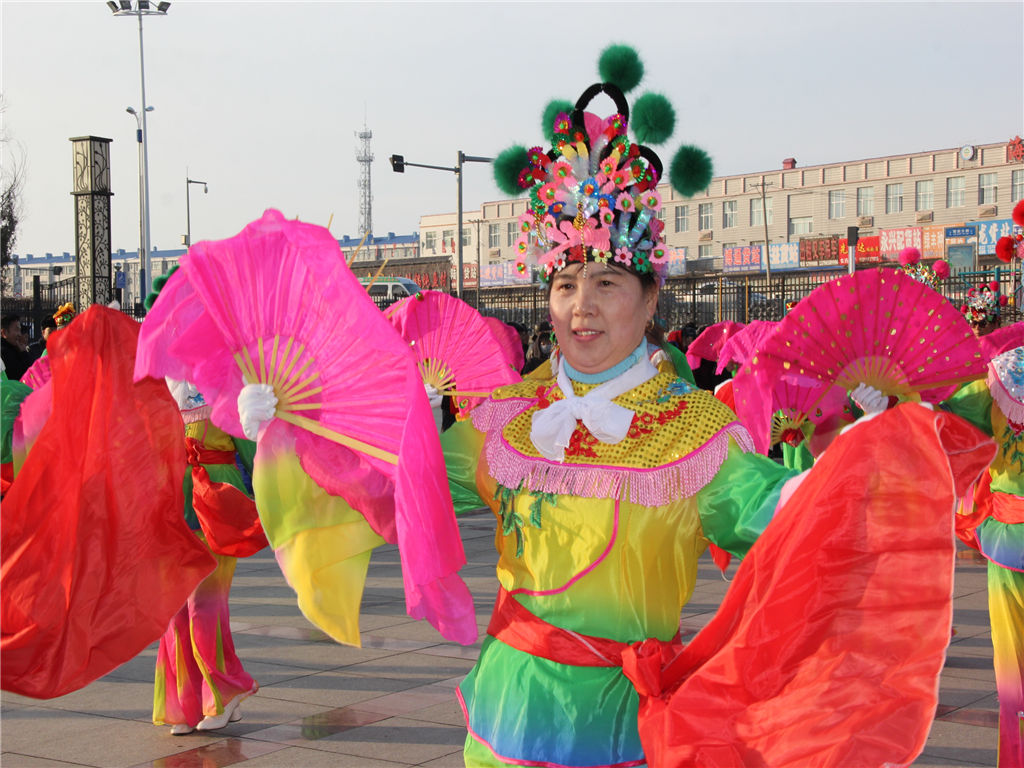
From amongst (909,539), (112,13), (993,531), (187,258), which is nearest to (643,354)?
(909,539)

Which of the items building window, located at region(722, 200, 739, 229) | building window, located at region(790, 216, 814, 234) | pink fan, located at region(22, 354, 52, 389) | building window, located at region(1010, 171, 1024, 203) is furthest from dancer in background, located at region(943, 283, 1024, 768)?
building window, located at region(722, 200, 739, 229)

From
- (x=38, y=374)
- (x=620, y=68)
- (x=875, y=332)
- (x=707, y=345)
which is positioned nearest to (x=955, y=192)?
(x=707, y=345)

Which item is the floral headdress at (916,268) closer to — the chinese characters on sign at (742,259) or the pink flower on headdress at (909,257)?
the pink flower on headdress at (909,257)

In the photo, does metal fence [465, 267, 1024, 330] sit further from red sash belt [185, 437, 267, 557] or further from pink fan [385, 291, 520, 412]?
red sash belt [185, 437, 267, 557]

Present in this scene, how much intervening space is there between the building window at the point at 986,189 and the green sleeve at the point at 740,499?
42.1 metres

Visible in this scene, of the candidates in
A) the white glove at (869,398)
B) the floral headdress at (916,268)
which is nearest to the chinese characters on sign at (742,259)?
the floral headdress at (916,268)

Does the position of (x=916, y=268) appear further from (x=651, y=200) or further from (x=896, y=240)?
(x=896, y=240)

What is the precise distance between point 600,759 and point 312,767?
2.55 metres

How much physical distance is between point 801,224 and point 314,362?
4478 centimetres

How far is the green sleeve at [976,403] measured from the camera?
4930mm

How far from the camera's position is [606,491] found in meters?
2.53

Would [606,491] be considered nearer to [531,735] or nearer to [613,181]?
[531,735]

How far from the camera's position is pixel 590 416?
2.61 m

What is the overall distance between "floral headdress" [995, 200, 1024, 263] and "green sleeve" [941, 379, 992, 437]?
0.98m
